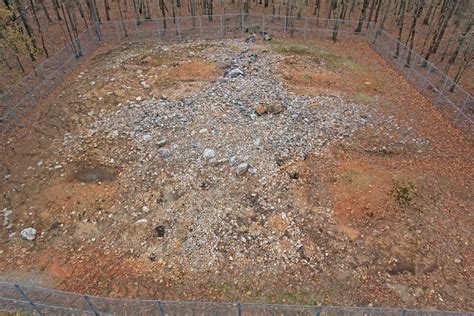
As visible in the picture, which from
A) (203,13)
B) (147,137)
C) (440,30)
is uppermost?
(440,30)

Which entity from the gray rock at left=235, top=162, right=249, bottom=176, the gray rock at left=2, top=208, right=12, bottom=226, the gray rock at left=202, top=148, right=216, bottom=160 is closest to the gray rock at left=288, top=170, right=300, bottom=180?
the gray rock at left=235, top=162, right=249, bottom=176

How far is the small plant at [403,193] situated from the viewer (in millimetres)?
12493

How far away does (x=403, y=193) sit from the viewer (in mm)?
12789

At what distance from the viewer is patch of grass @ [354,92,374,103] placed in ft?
59.7

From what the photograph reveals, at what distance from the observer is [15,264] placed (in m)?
10.9

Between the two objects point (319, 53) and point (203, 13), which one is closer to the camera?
point (319, 53)

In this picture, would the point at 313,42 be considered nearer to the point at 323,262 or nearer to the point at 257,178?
the point at 257,178

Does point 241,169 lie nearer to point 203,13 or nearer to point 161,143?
point 161,143

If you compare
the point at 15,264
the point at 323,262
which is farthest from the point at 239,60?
the point at 15,264

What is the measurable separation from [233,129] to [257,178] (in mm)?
3297

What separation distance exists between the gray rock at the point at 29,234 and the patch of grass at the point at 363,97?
16.4 metres

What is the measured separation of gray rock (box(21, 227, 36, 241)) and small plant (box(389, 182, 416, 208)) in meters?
13.2

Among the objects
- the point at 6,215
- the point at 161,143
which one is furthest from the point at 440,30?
the point at 6,215

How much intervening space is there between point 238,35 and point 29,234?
20187 millimetres
